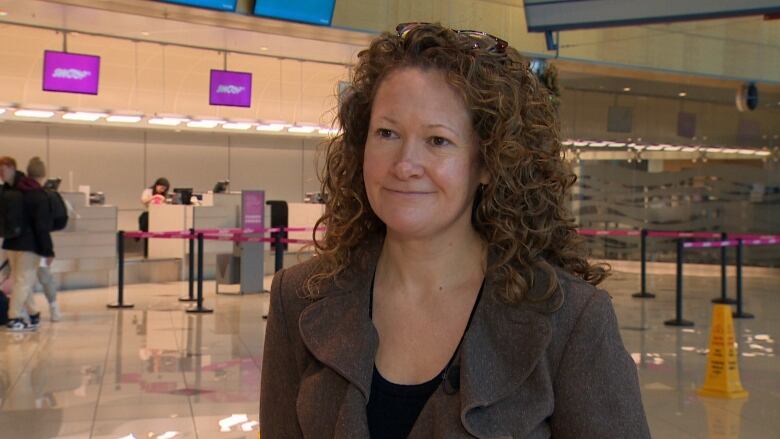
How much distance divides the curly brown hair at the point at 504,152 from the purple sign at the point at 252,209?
13150mm

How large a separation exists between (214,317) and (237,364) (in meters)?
3.28

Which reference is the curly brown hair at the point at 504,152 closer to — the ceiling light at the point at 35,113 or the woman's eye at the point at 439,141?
the woman's eye at the point at 439,141

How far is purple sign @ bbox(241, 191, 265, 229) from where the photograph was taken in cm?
1491

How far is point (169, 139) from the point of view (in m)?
23.0

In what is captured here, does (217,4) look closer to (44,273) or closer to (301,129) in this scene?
(44,273)

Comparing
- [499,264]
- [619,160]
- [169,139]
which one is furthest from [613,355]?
[169,139]

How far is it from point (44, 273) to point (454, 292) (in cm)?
978

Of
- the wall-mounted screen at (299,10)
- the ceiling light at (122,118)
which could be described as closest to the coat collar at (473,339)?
the wall-mounted screen at (299,10)

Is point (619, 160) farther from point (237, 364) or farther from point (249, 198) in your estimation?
point (237, 364)

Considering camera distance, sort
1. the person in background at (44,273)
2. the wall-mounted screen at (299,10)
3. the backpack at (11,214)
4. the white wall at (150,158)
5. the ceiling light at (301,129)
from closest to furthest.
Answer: the backpack at (11,214)
the person in background at (44,273)
the wall-mounted screen at (299,10)
the white wall at (150,158)
the ceiling light at (301,129)

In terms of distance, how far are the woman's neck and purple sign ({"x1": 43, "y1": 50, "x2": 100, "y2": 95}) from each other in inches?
526

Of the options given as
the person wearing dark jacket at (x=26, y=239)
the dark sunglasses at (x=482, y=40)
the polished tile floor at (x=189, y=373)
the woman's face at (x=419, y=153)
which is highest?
the dark sunglasses at (x=482, y=40)

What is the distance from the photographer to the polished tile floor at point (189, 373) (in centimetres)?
605

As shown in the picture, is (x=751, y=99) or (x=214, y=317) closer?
(x=214, y=317)
